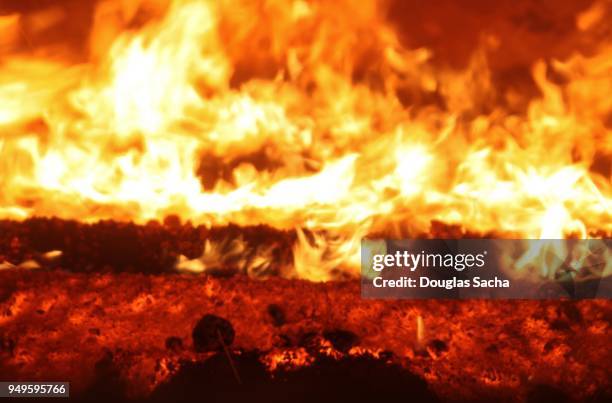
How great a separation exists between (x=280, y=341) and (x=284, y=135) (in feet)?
3.55

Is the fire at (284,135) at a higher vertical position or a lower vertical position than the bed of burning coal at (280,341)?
higher

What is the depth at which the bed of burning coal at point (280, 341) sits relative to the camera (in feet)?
9.80

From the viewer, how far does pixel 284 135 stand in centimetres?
351

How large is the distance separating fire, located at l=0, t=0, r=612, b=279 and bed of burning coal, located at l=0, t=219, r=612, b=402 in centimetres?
33

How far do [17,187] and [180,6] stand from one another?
1280 mm

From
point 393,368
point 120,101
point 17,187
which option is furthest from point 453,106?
point 17,187

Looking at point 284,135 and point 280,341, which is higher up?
point 284,135

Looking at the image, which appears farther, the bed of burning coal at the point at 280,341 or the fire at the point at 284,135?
the fire at the point at 284,135

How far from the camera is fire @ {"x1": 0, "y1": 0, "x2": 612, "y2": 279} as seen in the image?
3.45m

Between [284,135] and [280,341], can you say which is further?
[284,135]

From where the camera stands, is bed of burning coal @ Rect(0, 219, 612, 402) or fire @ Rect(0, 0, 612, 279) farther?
fire @ Rect(0, 0, 612, 279)

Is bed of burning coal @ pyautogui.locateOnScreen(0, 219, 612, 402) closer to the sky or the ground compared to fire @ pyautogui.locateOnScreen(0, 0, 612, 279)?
closer to the ground

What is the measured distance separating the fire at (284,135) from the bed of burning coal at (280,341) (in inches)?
13.2

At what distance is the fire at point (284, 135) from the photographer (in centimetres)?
345
